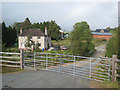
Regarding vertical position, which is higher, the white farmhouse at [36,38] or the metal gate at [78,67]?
the white farmhouse at [36,38]

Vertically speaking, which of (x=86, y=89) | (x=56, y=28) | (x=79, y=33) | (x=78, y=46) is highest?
(x=56, y=28)

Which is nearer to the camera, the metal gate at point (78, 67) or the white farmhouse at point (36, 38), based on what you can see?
the metal gate at point (78, 67)

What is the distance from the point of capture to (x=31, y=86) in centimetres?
513

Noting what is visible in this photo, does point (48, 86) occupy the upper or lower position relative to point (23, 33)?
lower

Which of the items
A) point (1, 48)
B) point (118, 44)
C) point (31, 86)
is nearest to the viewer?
point (31, 86)

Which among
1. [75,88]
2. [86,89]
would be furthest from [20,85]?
[86,89]

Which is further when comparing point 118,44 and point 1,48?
point 1,48

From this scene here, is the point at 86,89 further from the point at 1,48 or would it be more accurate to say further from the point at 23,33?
the point at 23,33

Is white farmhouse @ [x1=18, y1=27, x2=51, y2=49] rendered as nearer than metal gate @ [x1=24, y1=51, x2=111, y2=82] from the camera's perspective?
No

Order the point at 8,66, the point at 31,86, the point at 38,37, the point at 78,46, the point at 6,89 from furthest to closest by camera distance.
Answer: the point at 38,37 → the point at 78,46 → the point at 8,66 → the point at 31,86 → the point at 6,89

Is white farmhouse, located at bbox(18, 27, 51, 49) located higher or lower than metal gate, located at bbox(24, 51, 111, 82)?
higher

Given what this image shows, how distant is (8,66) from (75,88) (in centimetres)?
586

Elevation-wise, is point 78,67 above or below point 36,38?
below

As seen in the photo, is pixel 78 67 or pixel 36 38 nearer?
pixel 78 67
